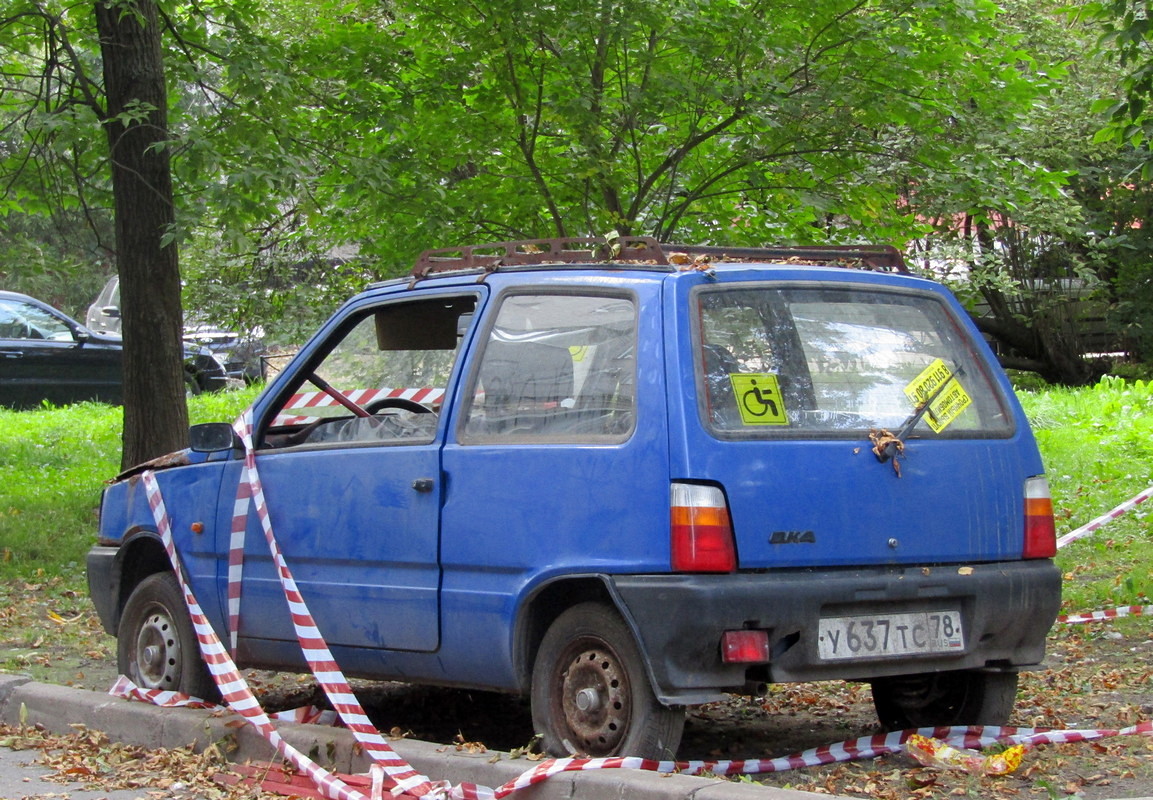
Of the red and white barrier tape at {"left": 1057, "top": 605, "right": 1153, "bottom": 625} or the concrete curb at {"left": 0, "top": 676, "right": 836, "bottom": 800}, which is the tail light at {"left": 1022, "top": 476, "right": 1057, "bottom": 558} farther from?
the red and white barrier tape at {"left": 1057, "top": 605, "right": 1153, "bottom": 625}

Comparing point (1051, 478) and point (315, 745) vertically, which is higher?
point (1051, 478)

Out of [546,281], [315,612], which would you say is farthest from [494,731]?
[546,281]

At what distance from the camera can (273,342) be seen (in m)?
16.9

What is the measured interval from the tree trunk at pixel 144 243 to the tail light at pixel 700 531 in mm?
7096

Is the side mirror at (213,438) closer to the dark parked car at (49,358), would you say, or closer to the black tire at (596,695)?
the black tire at (596,695)

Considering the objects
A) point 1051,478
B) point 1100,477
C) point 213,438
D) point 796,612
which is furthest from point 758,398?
point 1051,478

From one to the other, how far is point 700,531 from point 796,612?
41 centimetres

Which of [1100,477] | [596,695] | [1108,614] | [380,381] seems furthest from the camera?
[1100,477]

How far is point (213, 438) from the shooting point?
5.96 m

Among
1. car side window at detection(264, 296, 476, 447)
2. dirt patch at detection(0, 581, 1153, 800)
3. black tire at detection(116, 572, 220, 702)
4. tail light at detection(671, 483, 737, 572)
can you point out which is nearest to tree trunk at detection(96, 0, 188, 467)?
dirt patch at detection(0, 581, 1153, 800)

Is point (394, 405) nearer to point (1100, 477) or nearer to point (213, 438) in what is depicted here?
point (213, 438)

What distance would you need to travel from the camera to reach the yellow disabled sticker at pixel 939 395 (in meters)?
4.98

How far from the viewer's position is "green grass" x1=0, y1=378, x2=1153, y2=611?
30.9 feet

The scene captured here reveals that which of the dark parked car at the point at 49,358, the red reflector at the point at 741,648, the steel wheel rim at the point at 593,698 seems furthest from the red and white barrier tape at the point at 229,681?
the dark parked car at the point at 49,358
